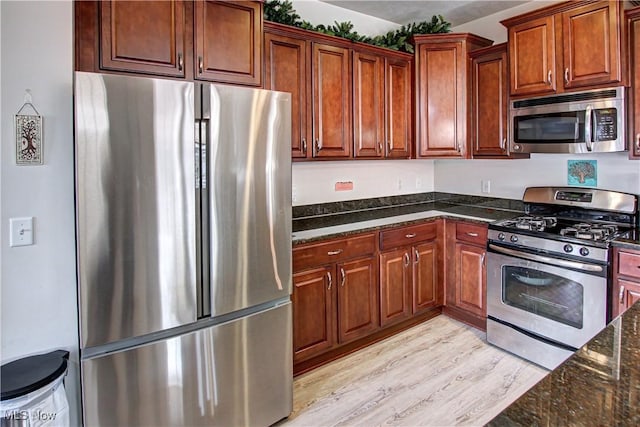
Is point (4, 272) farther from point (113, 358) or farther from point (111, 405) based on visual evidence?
point (111, 405)

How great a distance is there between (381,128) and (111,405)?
2.73 meters

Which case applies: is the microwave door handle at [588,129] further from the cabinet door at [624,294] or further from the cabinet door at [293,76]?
the cabinet door at [293,76]

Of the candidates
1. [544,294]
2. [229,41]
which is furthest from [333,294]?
[229,41]

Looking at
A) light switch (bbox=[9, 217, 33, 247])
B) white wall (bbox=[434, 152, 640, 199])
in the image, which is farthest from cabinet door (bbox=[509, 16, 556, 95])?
light switch (bbox=[9, 217, 33, 247])

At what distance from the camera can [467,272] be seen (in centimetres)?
342

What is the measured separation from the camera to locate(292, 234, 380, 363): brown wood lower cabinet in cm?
270

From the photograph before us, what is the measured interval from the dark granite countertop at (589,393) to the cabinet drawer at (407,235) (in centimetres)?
214

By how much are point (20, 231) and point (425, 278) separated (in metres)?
2.85

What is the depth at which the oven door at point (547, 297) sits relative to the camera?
2.54 metres

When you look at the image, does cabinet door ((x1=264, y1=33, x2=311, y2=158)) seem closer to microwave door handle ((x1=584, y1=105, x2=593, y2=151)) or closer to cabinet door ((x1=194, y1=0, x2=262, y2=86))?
cabinet door ((x1=194, y1=0, x2=262, y2=86))

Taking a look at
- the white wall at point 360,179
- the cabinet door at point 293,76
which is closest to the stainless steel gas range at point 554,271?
the white wall at point 360,179

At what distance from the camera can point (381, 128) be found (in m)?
3.48

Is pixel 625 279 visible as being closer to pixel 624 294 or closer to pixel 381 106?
pixel 624 294

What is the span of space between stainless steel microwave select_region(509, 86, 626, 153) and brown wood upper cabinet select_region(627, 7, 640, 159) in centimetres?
5
